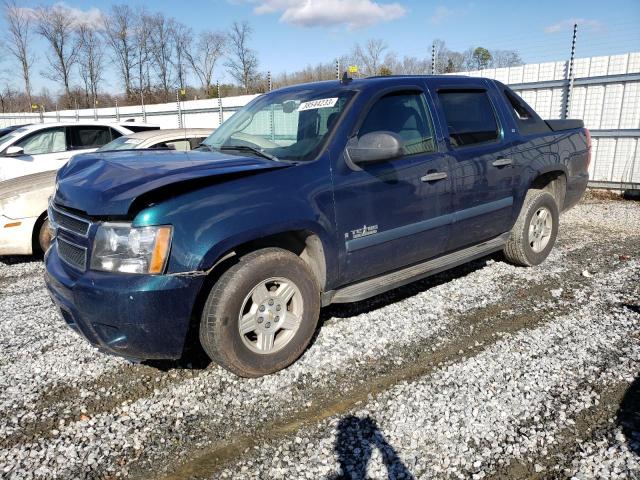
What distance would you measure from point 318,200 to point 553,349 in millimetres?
1971

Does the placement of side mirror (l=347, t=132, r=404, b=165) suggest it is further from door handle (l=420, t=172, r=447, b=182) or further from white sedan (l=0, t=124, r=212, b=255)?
white sedan (l=0, t=124, r=212, b=255)

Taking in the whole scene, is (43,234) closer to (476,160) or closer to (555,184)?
(476,160)

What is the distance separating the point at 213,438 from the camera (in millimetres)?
2521

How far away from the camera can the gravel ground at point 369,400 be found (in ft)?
7.61

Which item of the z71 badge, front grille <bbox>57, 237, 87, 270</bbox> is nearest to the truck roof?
the z71 badge

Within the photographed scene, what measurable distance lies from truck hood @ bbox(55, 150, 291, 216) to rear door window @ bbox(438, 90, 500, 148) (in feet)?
5.63

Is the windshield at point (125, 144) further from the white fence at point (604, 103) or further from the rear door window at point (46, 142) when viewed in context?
the white fence at point (604, 103)

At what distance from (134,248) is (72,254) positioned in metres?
0.58

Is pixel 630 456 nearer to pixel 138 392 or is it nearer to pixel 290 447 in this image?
pixel 290 447

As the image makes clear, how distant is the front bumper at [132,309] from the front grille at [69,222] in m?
0.25

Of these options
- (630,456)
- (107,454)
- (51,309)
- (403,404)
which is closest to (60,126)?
(51,309)

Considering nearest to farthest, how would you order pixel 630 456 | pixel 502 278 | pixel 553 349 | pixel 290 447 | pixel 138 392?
pixel 630 456
pixel 290 447
pixel 138 392
pixel 553 349
pixel 502 278

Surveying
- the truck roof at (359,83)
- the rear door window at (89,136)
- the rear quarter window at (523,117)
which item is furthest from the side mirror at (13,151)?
the rear quarter window at (523,117)

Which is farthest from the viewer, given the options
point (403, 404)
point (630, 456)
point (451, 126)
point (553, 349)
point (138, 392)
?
point (451, 126)
